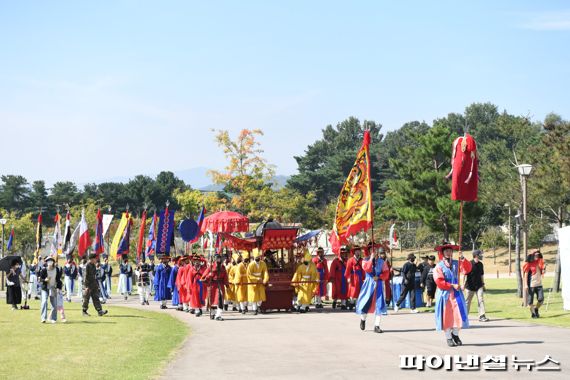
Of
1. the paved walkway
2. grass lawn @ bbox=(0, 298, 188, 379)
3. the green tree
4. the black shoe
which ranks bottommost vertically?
grass lawn @ bbox=(0, 298, 188, 379)

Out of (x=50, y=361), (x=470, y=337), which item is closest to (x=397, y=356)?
(x=470, y=337)

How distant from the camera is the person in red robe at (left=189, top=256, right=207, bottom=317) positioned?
25359 mm

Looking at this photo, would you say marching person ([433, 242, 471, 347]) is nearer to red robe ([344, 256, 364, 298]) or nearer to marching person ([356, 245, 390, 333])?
marching person ([356, 245, 390, 333])

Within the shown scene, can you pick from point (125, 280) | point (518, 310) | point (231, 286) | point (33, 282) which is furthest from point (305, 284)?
point (33, 282)

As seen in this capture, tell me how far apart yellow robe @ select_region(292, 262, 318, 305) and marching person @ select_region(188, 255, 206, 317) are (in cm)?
296

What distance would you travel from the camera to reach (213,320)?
23203 mm

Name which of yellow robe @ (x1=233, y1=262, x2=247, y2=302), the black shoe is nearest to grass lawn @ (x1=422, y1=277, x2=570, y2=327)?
the black shoe

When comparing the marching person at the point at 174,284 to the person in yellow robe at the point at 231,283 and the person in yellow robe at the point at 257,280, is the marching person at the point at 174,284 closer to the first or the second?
the person in yellow robe at the point at 231,283

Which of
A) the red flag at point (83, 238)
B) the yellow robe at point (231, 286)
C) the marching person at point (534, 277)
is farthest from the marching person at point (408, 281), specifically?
the red flag at point (83, 238)

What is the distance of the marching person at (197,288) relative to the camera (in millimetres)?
25359

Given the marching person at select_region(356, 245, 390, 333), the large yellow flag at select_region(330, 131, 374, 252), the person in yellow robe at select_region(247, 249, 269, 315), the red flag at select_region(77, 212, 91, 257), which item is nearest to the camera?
the marching person at select_region(356, 245, 390, 333)

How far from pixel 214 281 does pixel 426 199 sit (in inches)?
668

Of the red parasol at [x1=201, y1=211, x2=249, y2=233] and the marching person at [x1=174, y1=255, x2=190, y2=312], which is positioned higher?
the red parasol at [x1=201, y1=211, x2=249, y2=233]

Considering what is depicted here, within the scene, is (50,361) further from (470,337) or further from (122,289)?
(122,289)
